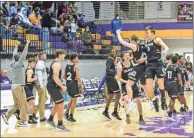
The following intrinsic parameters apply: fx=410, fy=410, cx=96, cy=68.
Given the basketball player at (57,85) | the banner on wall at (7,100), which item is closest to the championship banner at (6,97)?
the banner on wall at (7,100)

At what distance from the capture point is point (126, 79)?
822 centimetres

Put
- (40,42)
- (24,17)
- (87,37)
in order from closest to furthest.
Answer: (24,17) < (40,42) < (87,37)

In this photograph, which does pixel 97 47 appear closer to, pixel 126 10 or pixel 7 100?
pixel 126 10

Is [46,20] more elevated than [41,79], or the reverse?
[46,20]

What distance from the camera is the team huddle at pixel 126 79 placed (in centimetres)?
606

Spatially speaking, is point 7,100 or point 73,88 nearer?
point 73,88

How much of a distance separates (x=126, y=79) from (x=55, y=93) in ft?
5.34

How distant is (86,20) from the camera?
32.3ft

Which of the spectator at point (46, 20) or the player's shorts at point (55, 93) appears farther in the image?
the spectator at point (46, 20)

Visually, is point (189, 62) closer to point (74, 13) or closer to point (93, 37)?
point (93, 37)

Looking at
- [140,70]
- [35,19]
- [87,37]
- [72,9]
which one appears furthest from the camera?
[87,37]

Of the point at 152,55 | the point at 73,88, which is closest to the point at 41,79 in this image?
the point at 73,88

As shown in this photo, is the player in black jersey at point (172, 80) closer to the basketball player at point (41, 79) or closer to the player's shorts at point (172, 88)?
the player's shorts at point (172, 88)

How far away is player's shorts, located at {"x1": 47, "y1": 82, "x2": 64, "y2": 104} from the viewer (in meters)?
7.29
